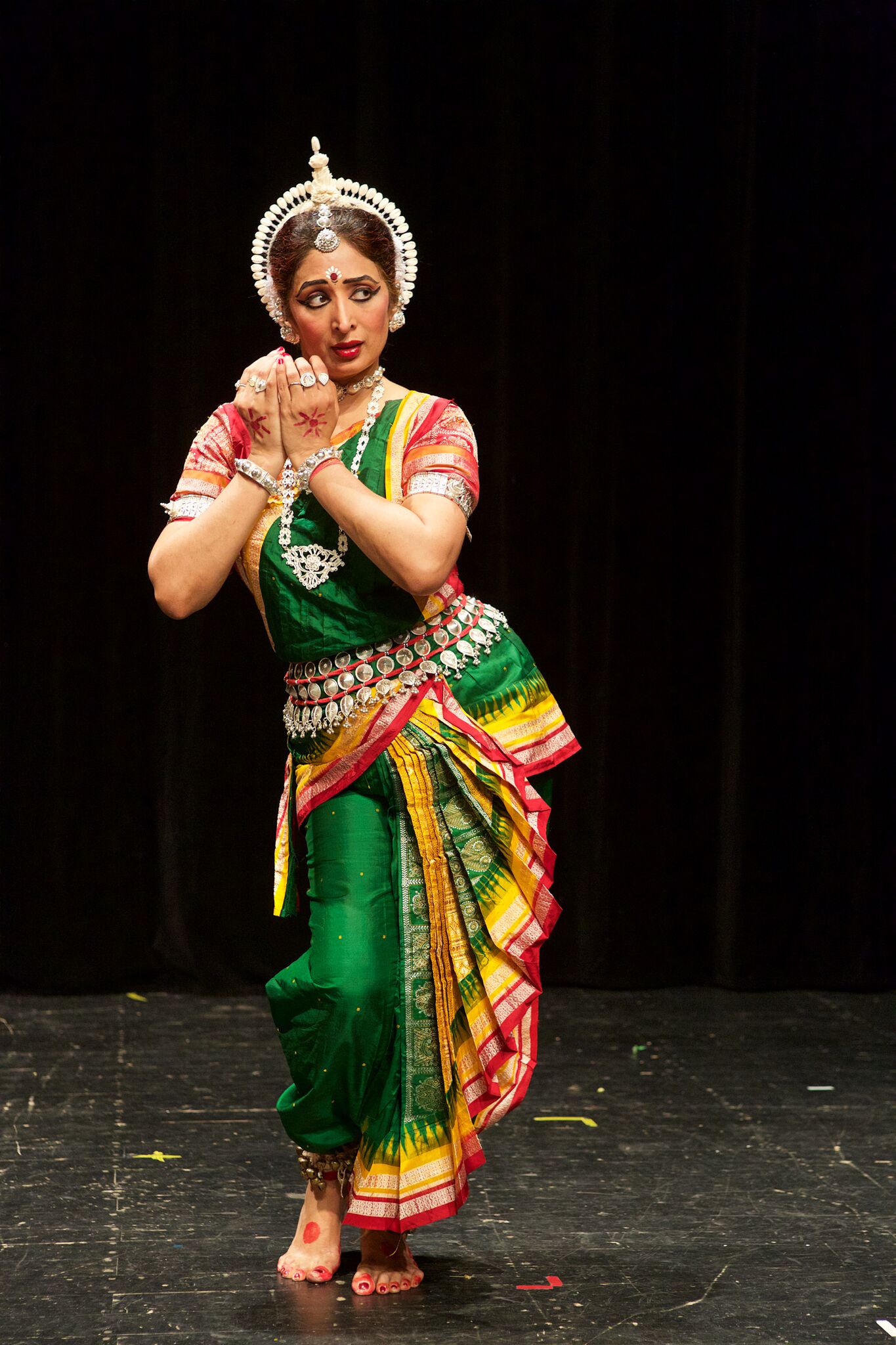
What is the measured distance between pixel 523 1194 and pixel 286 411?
1363mm

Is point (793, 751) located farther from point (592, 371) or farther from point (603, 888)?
point (592, 371)

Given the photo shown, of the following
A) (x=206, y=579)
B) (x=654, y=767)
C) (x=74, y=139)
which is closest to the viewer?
(x=206, y=579)

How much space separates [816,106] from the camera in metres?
4.29

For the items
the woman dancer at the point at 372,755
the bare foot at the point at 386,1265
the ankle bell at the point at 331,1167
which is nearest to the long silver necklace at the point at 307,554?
the woman dancer at the point at 372,755

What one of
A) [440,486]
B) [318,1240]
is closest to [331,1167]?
[318,1240]

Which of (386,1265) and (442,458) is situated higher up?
(442,458)

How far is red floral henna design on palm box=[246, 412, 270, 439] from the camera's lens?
205 centimetres

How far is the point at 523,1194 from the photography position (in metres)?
2.57

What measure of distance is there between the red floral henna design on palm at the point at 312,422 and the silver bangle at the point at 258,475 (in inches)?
2.9

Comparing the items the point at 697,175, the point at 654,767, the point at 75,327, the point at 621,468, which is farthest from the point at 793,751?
the point at 75,327

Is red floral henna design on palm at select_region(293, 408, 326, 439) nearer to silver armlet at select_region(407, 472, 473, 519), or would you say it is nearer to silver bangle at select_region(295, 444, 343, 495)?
silver bangle at select_region(295, 444, 343, 495)

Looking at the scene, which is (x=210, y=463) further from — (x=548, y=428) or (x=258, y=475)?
(x=548, y=428)

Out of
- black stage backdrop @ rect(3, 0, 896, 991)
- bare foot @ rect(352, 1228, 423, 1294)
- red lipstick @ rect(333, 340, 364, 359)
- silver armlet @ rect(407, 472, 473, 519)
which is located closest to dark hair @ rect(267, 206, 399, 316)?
red lipstick @ rect(333, 340, 364, 359)

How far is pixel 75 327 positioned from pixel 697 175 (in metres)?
1.75
